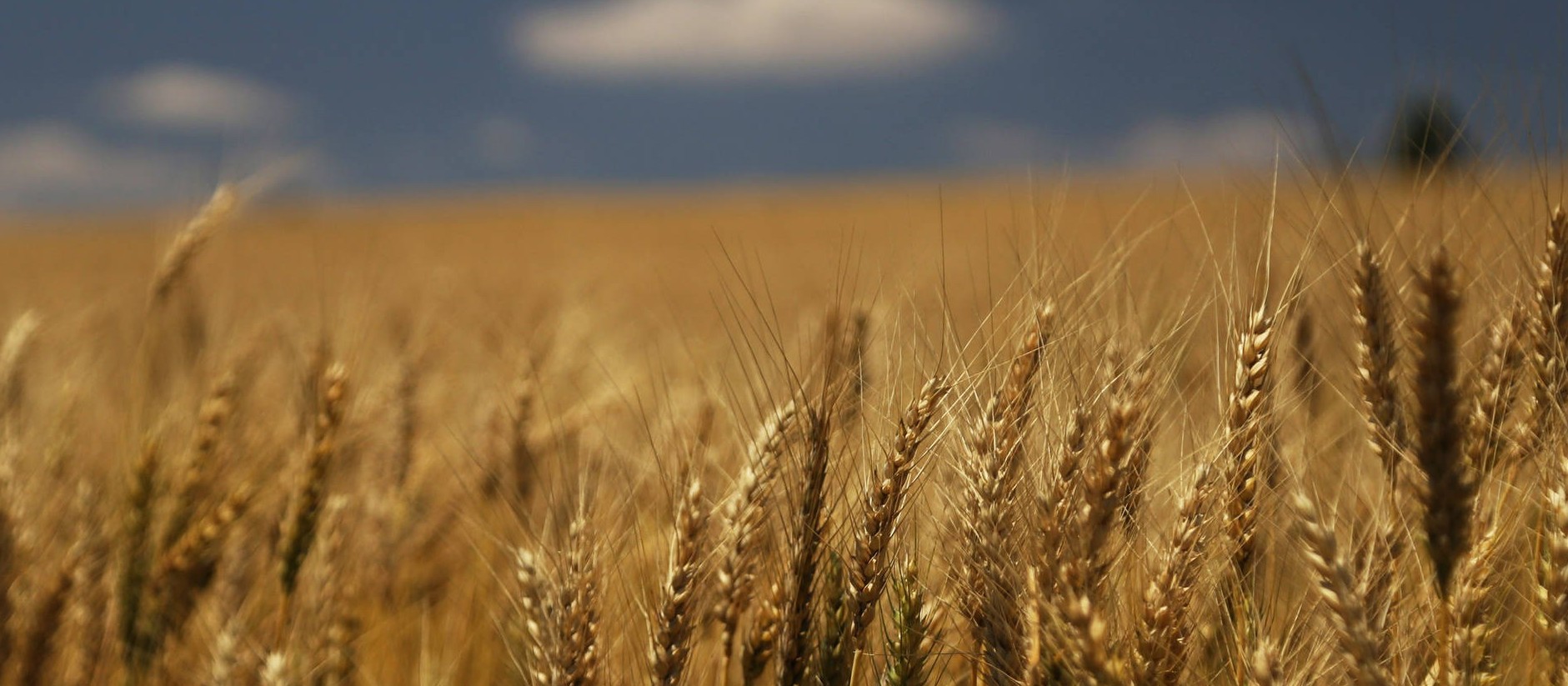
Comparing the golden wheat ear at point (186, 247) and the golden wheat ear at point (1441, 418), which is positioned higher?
the golden wheat ear at point (1441, 418)

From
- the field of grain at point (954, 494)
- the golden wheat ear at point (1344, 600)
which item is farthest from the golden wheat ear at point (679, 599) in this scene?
the golden wheat ear at point (1344, 600)

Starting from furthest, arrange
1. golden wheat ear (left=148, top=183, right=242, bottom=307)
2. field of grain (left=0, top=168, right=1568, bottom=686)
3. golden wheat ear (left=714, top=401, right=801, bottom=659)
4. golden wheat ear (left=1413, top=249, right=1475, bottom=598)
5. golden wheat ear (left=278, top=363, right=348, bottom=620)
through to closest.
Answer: golden wheat ear (left=148, top=183, right=242, bottom=307) → golden wheat ear (left=278, top=363, right=348, bottom=620) → golden wheat ear (left=714, top=401, right=801, bottom=659) → field of grain (left=0, top=168, right=1568, bottom=686) → golden wheat ear (left=1413, top=249, right=1475, bottom=598)

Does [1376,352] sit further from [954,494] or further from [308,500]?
[308,500]

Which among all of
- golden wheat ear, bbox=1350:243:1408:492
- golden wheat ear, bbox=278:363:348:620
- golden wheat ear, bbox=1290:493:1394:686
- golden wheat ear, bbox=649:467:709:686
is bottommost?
golden wheat ear, bbox=278:363:348:620

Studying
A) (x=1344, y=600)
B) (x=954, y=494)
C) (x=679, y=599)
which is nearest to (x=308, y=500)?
(x=679, y=599)

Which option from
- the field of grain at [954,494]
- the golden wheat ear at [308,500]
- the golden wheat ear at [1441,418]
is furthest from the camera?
the golden wheat ear at [308,500]

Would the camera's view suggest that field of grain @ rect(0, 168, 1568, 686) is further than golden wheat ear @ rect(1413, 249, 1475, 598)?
Yes

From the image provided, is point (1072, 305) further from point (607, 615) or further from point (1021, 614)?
point (607, 615)

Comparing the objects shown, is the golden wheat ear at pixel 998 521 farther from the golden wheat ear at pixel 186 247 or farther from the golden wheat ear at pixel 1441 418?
the golden wheat ear at pixel 186 247

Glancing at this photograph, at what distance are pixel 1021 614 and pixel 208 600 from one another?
1.95 metres

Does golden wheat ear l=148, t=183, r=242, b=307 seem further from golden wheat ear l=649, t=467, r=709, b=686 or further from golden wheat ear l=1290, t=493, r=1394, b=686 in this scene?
golden wheat ear l=1290, t=493, r=1394, b=686

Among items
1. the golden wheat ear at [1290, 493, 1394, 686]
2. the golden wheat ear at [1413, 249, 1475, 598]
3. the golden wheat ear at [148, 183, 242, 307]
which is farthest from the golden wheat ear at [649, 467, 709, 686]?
the golden wheat ear at [148, 183, 242, 307]

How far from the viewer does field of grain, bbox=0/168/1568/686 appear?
1108 millimetres

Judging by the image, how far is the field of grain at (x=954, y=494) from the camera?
1108mm
